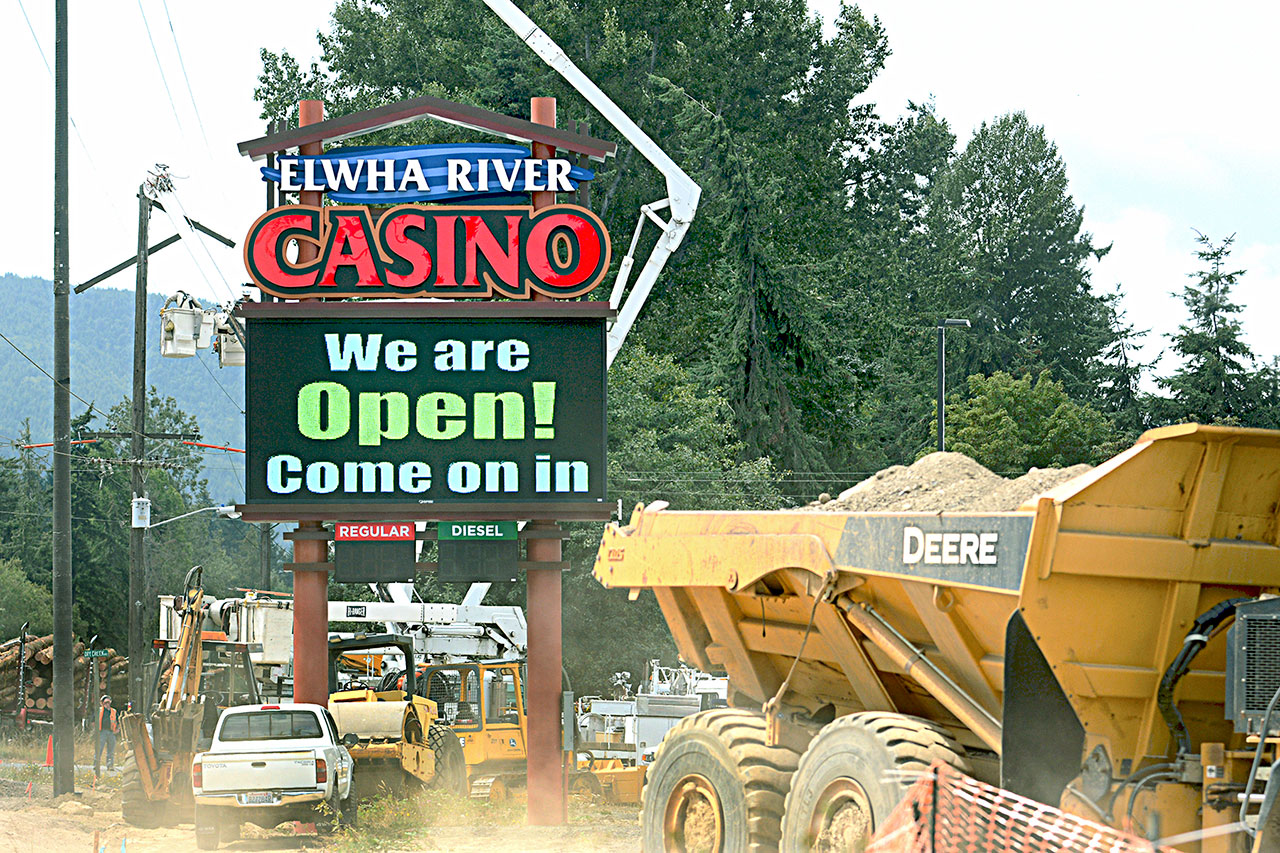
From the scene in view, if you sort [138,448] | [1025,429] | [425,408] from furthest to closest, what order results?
[1025,429] < [138,448] < [425,408]

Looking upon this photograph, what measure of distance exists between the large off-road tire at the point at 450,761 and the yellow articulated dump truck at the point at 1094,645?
13528 mm

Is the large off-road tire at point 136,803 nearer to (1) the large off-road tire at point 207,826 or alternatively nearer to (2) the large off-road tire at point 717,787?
(1) the large off-road tire at point 207,826

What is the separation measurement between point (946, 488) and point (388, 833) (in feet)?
36.6

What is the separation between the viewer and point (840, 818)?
8.03 m

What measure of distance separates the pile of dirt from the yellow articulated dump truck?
63 cm

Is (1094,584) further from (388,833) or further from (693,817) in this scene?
(388,833)

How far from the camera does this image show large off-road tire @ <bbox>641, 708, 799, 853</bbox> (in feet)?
29.7

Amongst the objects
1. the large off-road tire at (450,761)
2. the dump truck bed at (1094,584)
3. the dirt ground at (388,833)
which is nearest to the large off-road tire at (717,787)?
the dump truck bed at (1094,584)

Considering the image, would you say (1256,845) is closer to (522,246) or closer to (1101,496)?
(1101,496)

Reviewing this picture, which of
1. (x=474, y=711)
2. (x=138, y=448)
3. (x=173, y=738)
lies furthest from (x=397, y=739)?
(x=138, y=448)

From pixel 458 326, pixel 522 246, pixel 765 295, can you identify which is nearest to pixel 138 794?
pixel 458 326

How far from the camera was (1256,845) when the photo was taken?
20.3ft

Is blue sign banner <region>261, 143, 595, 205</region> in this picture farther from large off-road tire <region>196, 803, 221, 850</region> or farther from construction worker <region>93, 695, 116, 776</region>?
construction worker <region>93, 695, 116, 776</region>

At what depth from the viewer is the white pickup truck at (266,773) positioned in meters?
16.3
